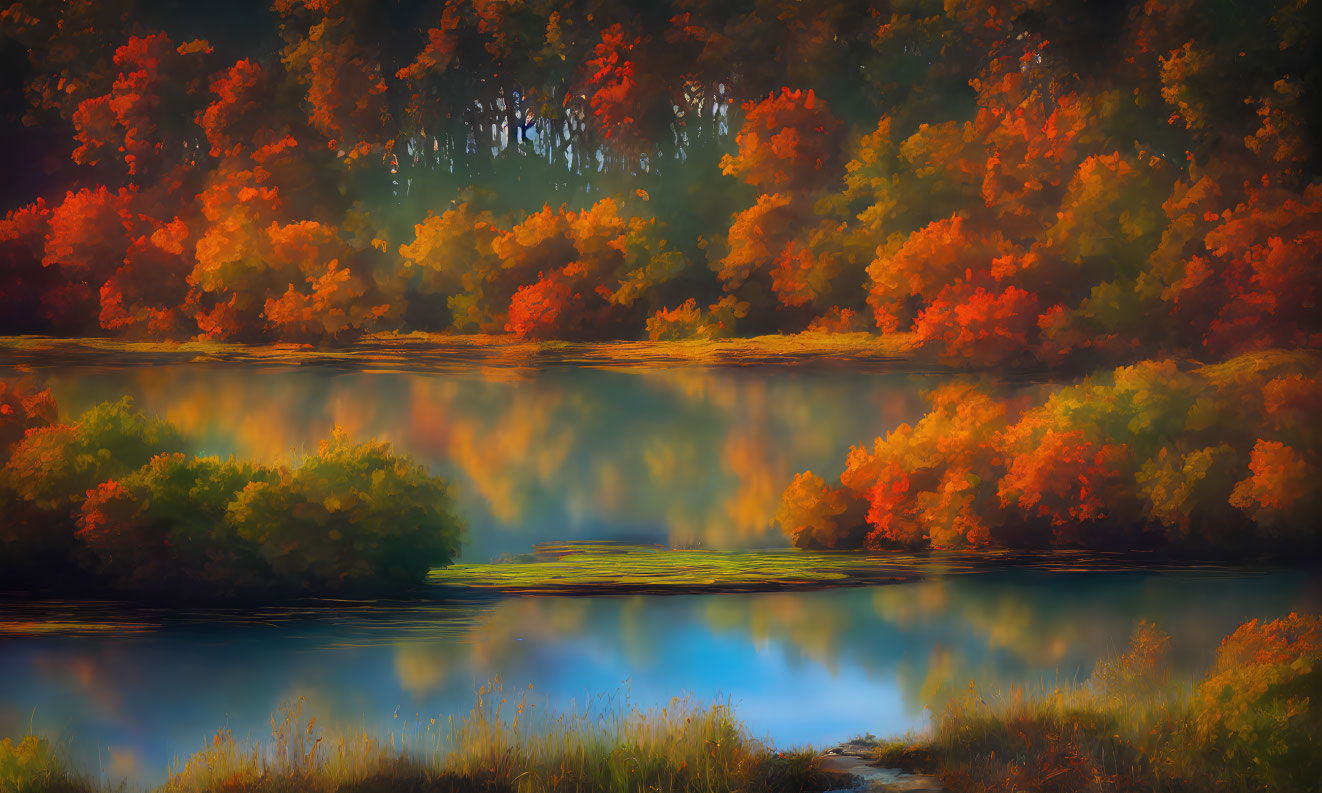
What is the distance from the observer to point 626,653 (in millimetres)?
3740

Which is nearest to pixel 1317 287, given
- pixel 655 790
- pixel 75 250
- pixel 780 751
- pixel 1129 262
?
pixel 1129 262

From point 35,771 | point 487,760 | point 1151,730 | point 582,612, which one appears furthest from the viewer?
point 582,612

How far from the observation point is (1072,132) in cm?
409

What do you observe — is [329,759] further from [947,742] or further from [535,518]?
[947,742]

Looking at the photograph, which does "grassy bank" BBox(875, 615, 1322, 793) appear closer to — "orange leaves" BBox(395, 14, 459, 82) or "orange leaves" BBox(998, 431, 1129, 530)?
"orange leaves" BBox(998, 431, 1129, 530)

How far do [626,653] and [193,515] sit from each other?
1.45 metres

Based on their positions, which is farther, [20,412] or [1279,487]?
[1279,487]

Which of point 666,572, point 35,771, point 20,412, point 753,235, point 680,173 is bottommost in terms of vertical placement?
point 35,771

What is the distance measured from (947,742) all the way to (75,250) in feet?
10.8

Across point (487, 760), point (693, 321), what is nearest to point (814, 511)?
point (693, 321)

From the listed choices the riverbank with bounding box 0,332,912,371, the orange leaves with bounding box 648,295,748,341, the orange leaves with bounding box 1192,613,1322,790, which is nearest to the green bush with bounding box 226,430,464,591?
the riverbank with bounding box 0,332,912,371

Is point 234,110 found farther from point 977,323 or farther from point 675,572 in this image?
point 977,323

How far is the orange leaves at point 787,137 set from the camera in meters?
4.13

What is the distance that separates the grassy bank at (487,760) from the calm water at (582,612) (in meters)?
0.14
